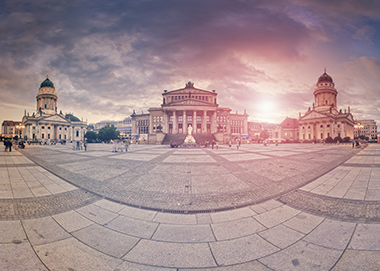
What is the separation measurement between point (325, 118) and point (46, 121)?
486ft

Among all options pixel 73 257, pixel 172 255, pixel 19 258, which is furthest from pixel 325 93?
pixel 19 258

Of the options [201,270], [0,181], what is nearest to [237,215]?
[201,270]

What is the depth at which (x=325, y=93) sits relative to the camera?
3275 inches

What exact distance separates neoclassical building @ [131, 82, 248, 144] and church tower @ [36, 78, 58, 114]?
52408mm

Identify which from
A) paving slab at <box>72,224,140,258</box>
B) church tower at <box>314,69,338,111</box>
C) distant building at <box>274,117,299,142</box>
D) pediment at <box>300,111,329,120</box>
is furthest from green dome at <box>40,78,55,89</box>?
church tower at <box>314,69,338,111</box>

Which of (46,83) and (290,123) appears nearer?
(46,83)

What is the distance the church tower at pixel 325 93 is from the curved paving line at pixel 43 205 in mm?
108291

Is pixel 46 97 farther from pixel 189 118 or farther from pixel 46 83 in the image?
pixel 189 118

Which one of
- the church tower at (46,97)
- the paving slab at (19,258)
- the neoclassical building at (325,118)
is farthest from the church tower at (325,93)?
the church tower at (46,97)

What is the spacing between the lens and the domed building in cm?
8512

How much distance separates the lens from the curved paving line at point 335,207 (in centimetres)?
415

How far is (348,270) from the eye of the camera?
2.43 m

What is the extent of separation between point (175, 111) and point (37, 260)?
192 feet

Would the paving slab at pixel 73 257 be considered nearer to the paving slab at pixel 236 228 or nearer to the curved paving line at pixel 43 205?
the curved paving line at pixel 43 205
